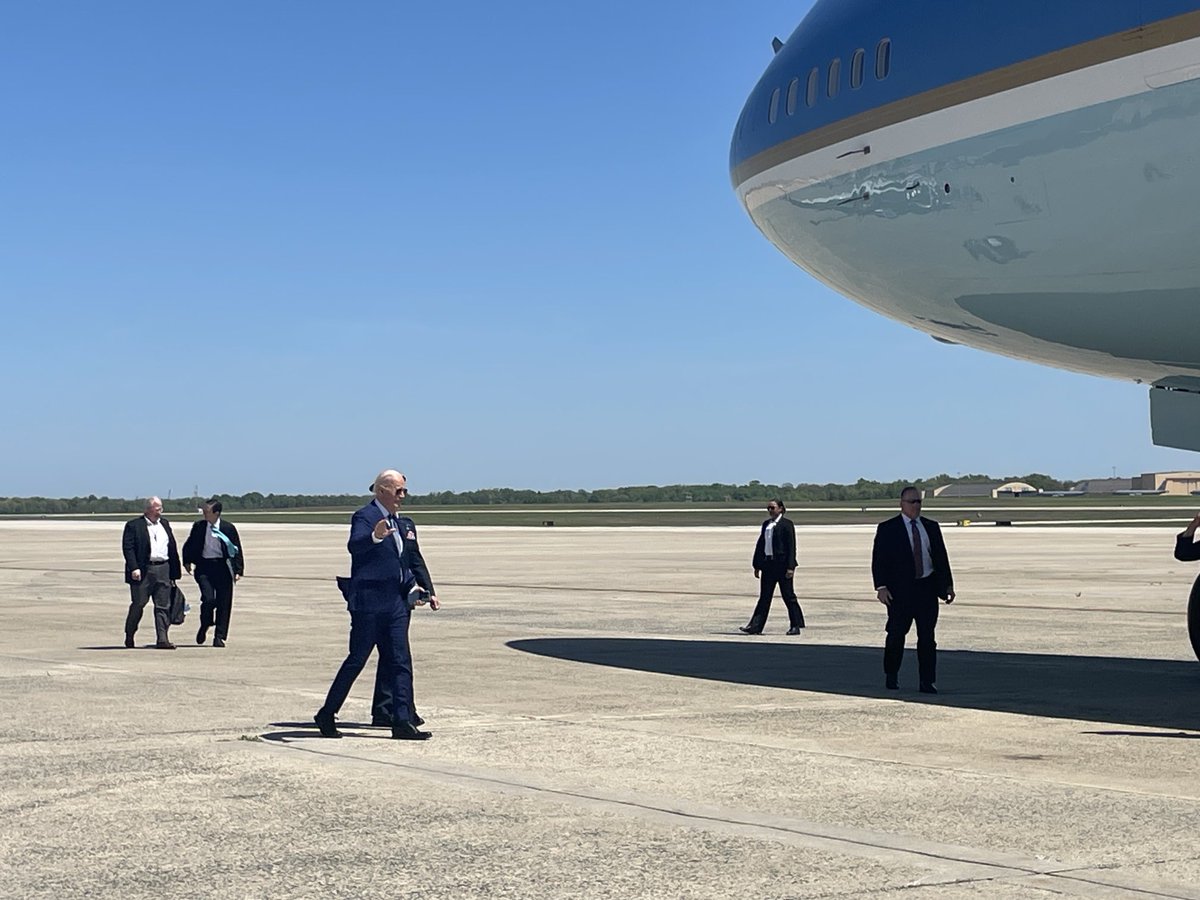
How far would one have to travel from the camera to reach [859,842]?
27.7 feet

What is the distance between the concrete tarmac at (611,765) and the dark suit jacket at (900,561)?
0.97m

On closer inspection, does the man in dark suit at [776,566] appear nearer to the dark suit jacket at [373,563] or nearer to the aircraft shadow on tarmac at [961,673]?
the aircraft shadow on tarmac at [961,673]

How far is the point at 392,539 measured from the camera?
41.8ft

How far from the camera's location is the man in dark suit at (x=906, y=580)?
15.8 metres

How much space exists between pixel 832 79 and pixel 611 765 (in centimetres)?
605

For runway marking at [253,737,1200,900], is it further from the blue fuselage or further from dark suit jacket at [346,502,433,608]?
the blue fuselage

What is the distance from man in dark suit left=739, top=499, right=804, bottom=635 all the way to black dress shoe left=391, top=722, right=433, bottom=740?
1028 centimetres

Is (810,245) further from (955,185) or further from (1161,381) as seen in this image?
(1161,381)

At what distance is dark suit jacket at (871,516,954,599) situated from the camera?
52.0 ft

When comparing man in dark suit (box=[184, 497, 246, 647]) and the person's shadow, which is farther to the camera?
man in dark suit (box=[184, 497, 246, 647])

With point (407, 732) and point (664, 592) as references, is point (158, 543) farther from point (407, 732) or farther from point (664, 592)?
point (664, 592)

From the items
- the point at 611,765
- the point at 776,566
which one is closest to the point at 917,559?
the point at 611,765

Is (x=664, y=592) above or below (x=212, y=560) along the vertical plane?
below

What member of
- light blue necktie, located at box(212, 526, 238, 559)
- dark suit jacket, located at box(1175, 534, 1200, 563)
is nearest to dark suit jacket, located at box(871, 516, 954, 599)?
dark suit jacket, located at box(1175, 534, 1200, 563)
